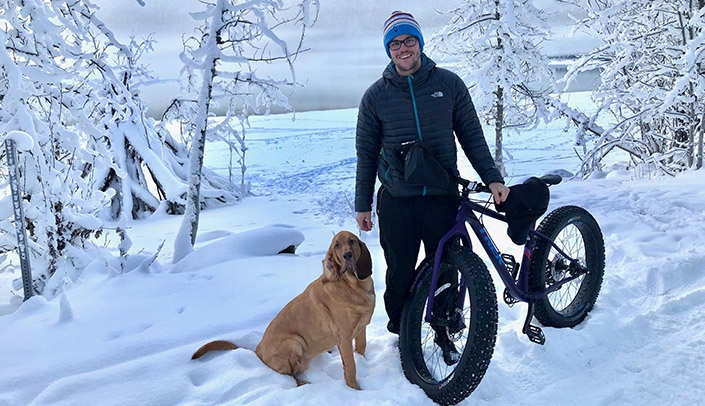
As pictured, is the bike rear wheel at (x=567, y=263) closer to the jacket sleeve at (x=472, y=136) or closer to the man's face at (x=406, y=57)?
the jacket sleeve at (x=472, y=136)

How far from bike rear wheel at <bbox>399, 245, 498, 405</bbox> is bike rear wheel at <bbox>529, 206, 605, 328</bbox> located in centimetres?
55

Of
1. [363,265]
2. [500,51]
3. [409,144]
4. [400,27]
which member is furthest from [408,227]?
[500,51]

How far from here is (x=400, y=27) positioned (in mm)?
2645

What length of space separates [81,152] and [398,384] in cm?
450

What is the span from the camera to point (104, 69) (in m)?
5.55

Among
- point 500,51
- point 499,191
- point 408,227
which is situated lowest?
point 408,227

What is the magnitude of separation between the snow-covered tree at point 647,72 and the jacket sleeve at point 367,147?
7.04 meters

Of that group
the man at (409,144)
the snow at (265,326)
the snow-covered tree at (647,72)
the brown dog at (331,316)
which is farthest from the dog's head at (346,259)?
the snow-covered tree at (647,72)

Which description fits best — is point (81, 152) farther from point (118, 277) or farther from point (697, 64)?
point (697, 64)

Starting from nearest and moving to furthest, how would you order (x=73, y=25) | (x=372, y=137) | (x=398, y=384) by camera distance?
(x=398, y=384)
(x=372, y=137)
(x=73, y=25)

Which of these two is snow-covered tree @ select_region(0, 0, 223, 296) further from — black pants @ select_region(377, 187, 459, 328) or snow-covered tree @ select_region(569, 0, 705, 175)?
snow-covered tree @ select_region(569, 0, 705, 175)

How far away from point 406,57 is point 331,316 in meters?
1.62

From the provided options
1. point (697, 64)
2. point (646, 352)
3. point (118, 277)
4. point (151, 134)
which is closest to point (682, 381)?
point (646, 352)

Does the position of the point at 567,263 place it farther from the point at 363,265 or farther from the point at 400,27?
the point at 400,27
